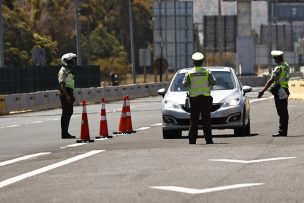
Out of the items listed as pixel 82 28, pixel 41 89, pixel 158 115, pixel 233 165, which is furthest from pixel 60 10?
pixel 233 165

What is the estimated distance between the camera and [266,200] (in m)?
11.2

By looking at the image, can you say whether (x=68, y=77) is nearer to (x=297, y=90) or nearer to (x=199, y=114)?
(x=199, y=114)

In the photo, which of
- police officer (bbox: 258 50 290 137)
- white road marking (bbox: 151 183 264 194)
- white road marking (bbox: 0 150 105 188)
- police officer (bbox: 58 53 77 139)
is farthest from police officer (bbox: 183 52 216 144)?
white road marking (bbox: 151 183 264 194)

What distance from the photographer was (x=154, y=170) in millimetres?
14852

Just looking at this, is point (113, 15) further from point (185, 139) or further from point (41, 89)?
point (185, 139)

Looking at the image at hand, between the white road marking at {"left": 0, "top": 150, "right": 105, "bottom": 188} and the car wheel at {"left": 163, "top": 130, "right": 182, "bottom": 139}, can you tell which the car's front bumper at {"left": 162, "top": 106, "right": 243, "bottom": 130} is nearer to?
the car wheel at {"left": 163, "top": 130, "right": 182, "bottom": 139}

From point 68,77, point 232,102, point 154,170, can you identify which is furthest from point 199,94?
point 154,170

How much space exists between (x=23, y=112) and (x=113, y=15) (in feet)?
346

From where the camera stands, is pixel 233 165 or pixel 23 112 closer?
pixel 233 165

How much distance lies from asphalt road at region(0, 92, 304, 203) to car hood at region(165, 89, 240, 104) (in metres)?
0.76

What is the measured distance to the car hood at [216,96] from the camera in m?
23.2

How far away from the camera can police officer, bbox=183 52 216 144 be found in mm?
20578

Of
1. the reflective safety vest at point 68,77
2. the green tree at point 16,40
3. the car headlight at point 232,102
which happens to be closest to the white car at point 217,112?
the car headlight at point 232,102

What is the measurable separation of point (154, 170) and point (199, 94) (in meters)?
5.96
